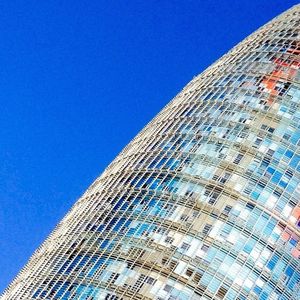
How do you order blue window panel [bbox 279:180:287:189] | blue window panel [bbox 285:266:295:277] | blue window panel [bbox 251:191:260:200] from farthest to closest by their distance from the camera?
blue window panel [bbox 279:180:287:189] → blue window panel [bbox 251:191:260:200] → blue window panel [bbox 285:266:295:277]

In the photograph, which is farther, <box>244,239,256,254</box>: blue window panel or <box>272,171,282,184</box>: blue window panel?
<box>272,171,282,184</box>: blue window panel

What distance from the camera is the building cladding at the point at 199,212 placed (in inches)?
2451

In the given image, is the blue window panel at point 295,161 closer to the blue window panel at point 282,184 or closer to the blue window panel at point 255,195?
the blue window panel at point 282,184

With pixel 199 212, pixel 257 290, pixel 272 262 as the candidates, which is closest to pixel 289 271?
pixel 272 262

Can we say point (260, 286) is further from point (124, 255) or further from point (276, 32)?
point (276, 32)

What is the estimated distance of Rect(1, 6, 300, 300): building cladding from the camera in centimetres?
6225

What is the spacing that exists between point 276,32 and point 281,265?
118ft

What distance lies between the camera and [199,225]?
2564 inches

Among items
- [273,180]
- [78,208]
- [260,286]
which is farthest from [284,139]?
[78,208]

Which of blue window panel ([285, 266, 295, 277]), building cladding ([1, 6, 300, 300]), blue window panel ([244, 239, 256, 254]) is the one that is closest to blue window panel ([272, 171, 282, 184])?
building cladding ([1, 6, 300, 300])

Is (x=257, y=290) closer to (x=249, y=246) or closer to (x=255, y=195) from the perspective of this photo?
(x=249, y=246)

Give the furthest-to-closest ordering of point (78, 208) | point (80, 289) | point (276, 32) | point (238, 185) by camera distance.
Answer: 1. point (276, 32)
2. point (78, 208)
3. point (238, 185)
4. point (80, 289)

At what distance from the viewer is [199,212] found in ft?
217

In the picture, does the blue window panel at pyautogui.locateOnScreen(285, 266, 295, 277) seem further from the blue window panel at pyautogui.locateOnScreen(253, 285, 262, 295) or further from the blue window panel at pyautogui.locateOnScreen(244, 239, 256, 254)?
the blue window panel at pyautogui.locateOnScreen(244, 239, 256, 254)
